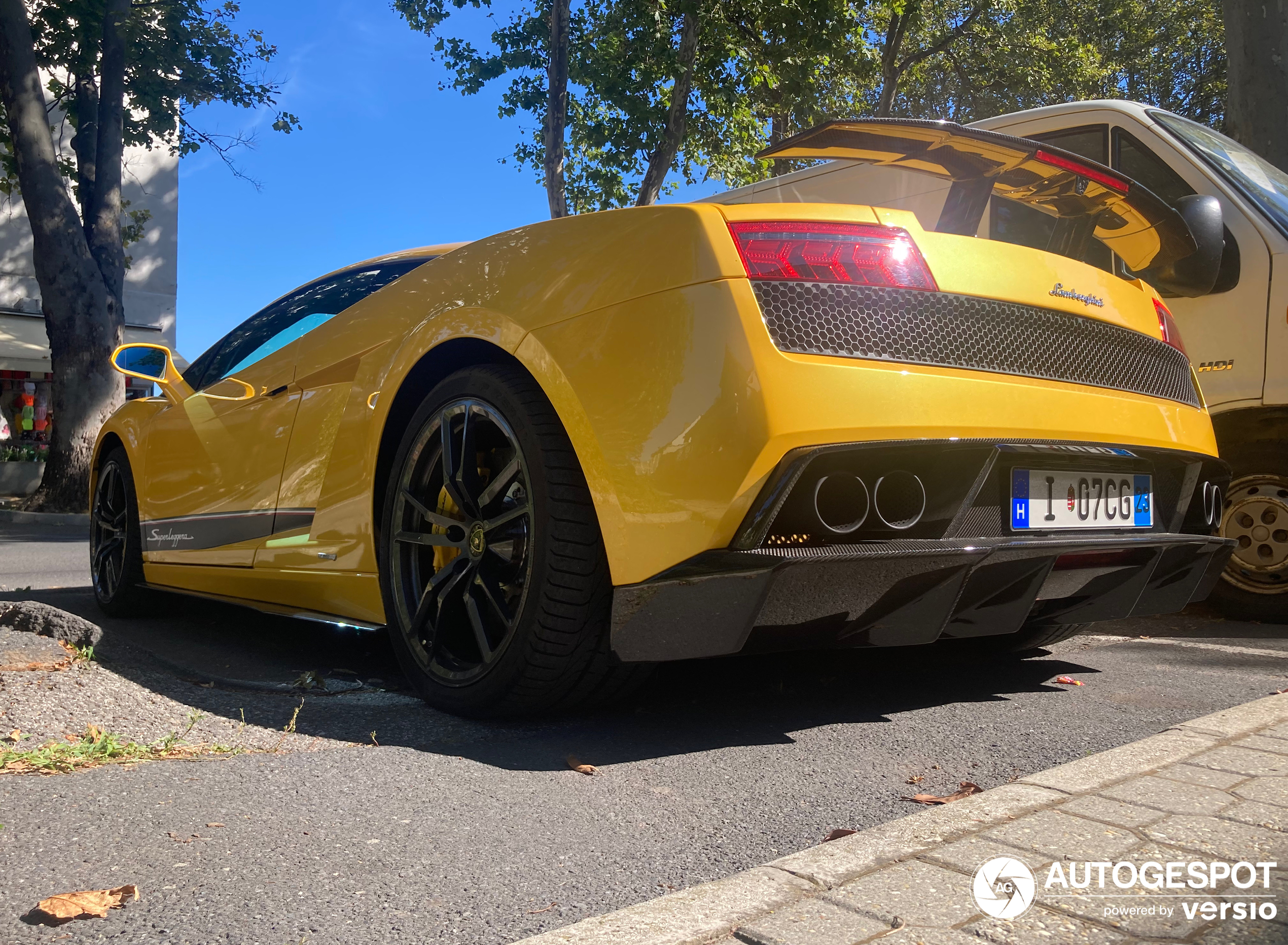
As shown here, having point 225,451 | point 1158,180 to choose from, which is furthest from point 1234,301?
point 225,451

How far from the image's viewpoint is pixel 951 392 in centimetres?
236

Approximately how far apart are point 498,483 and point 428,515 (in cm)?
32

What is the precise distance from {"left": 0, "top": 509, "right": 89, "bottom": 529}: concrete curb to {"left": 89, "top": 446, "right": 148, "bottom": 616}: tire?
8965 millimetres

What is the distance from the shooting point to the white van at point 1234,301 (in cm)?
436

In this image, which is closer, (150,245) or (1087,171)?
(1087,171)

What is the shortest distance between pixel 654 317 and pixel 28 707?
189 cm

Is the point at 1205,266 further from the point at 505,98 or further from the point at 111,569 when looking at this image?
the point at 505,98

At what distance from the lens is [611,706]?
285cm

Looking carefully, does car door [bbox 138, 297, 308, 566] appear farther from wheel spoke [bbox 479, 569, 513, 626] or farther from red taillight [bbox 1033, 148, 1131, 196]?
red taillight [bbox 1033, 148, 1131, 196]

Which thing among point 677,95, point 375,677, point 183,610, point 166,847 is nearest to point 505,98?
point 677,95

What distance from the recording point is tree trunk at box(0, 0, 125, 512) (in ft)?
43.8

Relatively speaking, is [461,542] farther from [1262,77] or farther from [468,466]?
[1262,77]

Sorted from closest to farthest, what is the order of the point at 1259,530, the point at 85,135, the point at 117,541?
the point at 1259,530, the point at 117,541, the point at 85,135

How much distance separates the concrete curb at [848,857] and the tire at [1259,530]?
2503 mm
